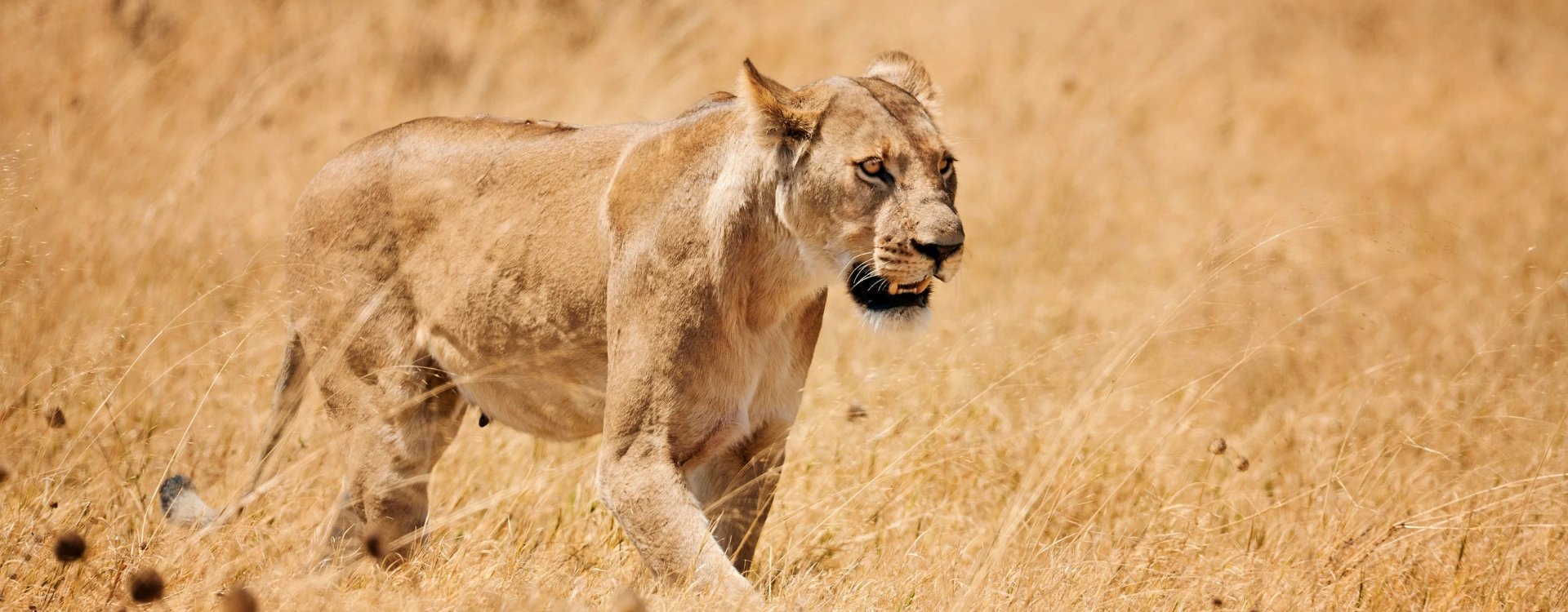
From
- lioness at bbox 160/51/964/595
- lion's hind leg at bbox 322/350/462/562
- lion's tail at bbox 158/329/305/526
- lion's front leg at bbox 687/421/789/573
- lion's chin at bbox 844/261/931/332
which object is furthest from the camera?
lion's tail at bbox 158/329/305/526

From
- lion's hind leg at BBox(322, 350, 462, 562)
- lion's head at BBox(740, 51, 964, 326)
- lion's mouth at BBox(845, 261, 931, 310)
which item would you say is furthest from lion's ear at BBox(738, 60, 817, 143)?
lion's hind leg at BBox(322, 350, 462, 562)

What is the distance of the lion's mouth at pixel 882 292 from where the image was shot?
364 centimetres

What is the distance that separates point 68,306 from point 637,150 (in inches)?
109

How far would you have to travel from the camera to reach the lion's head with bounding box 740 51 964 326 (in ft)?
11.5

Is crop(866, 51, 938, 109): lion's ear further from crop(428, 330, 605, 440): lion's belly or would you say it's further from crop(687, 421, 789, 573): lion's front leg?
crop(428, 330, 605, 440): lion's belly

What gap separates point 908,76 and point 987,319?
241 centimetres

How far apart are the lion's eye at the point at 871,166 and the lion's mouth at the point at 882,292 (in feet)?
0.84

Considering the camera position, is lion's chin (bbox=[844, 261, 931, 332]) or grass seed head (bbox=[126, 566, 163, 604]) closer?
grass seed head (bbox=[126, 566, 163, 604])

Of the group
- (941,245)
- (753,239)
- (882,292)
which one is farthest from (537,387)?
(941,245)

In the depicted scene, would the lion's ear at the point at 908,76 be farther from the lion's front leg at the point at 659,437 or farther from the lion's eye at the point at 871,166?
the lion's front leg at the point at 659,437

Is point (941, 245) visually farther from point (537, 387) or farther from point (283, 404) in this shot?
point (283, 404)

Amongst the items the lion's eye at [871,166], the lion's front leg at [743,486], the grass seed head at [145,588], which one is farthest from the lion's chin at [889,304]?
the grass seed head at [145,588]

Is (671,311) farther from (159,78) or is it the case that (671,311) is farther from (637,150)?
(159,78)

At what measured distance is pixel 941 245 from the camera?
3.44 metres
